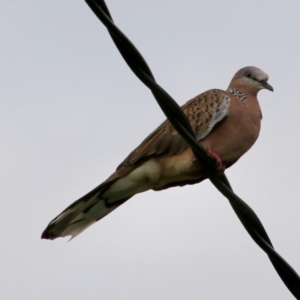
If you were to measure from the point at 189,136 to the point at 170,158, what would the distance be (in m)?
2.20

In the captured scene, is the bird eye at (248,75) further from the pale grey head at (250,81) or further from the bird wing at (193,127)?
the bird wing at (193,127)

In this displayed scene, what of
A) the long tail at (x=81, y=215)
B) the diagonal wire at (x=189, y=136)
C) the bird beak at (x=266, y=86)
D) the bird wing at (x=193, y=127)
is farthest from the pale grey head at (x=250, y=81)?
the diagonal wire at (x=189, y=136)

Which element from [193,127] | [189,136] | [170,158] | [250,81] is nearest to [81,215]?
[170,158]

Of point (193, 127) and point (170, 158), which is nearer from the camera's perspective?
point (170, 158)

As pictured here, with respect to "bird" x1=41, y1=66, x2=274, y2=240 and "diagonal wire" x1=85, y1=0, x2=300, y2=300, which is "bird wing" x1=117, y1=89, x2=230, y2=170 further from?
"diagonal wire" x1=85, y1=0, x2=300, y2=300

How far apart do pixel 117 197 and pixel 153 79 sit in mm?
2509

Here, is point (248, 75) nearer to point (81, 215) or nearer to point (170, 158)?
point (170, 158)

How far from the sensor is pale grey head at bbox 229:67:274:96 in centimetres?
619

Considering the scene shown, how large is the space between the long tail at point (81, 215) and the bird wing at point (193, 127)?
0.25 m

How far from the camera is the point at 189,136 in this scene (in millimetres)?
3240

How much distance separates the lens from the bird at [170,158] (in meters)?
5.28

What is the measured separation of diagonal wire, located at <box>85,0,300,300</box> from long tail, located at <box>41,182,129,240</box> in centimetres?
180

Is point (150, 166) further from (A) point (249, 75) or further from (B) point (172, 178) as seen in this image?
(A) point (249, 75)

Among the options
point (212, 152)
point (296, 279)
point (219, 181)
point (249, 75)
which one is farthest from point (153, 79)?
point (249, 75)
